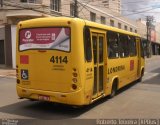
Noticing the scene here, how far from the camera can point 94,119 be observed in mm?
9039

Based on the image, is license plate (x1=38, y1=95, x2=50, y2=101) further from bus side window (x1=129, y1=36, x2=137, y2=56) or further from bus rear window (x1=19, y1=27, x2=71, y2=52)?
bus side window (x1=129, y1=36, x2=137, y2=56)

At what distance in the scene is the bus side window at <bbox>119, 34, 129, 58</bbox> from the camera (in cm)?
1358

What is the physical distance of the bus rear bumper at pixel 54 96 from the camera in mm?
9312

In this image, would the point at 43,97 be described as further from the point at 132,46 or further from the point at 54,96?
the point at 132,46

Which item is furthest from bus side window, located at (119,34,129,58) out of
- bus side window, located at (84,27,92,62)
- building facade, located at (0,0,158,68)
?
building facade, located at (0,0,158,68)

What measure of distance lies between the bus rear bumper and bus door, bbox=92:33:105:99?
3.74ft

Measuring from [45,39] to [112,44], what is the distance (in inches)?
131

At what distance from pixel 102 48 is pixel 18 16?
18.8 m

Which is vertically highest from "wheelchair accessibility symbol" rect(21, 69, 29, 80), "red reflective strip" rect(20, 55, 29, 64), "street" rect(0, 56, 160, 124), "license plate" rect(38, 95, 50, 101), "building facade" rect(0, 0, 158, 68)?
"building facade" rect(0, 0, 158, 68)

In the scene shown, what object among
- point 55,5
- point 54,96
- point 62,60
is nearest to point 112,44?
point 62,60

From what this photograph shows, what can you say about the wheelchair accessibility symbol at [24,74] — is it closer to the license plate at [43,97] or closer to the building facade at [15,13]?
the license plate at [43,97]

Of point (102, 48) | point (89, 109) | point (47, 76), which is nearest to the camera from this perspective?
point (47, 76)

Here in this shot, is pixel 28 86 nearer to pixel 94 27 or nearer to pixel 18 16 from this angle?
pixel 94 27

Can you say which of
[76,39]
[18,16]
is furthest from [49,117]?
[18,16]
